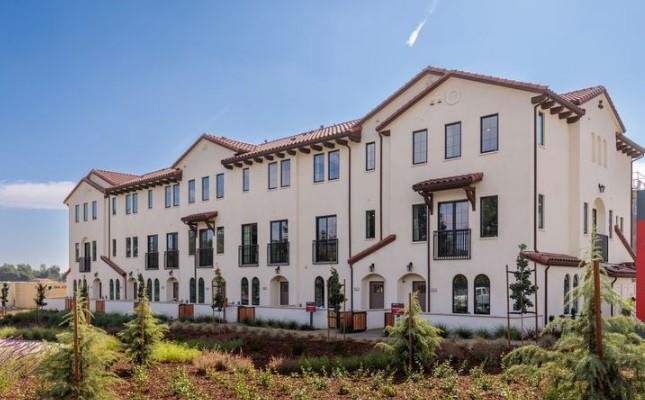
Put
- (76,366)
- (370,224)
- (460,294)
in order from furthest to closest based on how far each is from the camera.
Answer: (370,224), (460,294), (76,366)

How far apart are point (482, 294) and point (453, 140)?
5731mm

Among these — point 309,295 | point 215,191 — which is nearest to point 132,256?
point 215,191

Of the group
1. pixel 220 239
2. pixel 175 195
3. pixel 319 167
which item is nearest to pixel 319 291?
pixel 319 167

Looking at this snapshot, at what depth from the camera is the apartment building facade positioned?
20953mm

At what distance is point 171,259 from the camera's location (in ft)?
117

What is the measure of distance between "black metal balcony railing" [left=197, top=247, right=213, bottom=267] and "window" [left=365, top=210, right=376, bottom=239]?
1114 cm

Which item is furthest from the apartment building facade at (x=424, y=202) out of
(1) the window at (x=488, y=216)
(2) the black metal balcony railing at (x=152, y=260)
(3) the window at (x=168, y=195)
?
(2) the black metal balcony railing at (x=152, y=260)

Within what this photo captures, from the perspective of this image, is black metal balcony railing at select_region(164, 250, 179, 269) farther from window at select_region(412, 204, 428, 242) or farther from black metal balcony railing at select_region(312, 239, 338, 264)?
window at select_region(412, 204, 428, 242)

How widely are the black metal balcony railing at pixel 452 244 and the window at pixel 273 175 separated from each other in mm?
9778

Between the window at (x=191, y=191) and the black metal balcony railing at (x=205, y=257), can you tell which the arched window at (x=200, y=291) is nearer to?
the black metal balcony railing at (x=205, y=257)

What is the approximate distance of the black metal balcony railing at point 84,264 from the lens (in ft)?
140

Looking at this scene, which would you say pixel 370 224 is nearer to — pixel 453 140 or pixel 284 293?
pixel 453 140

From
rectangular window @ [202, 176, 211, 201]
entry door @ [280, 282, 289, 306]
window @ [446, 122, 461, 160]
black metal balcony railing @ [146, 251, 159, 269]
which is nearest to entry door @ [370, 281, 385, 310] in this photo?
entry door @ [280, 282, 289, 306]

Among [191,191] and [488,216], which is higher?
[191,191]
